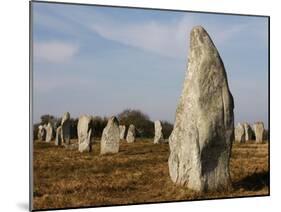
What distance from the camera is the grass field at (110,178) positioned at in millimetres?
6746

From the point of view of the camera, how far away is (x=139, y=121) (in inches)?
280

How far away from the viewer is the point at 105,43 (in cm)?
702

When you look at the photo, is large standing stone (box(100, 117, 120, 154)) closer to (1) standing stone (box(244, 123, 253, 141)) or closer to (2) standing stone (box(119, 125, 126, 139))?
(2) standing stone (box(119, 125, 126, 139))

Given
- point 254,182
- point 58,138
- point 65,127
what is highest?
point 65,127

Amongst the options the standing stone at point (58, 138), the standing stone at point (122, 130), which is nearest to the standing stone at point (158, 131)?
the standing stone at point (122, 130)

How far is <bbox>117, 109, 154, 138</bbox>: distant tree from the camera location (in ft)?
23.2

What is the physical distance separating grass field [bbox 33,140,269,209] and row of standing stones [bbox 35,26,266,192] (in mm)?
94

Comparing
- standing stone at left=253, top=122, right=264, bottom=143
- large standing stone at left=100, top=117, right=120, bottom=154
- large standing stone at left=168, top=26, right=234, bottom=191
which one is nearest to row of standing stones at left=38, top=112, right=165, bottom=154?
large standing stone at left=100, top=117, right=120, bottom=154

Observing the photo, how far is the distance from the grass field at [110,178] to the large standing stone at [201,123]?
0.12m

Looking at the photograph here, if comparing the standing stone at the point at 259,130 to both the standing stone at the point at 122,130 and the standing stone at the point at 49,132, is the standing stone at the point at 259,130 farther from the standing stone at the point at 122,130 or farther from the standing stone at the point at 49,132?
the standing stone at the point at 49,132

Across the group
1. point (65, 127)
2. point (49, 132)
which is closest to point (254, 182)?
point (65, 127)

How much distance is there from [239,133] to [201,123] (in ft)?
1.87

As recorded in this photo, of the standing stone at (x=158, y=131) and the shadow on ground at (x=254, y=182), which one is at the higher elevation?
the standing stone at (x=158, y=131)

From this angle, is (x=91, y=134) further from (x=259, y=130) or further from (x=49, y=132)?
(x=259, y=130)
